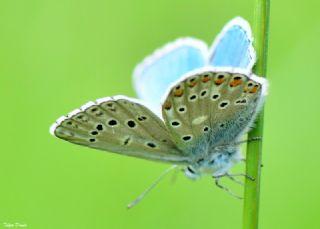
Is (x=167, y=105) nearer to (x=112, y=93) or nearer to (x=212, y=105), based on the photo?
(x=212, y=105)

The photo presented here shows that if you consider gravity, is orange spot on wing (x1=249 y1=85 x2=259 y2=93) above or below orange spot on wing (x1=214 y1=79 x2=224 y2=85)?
below

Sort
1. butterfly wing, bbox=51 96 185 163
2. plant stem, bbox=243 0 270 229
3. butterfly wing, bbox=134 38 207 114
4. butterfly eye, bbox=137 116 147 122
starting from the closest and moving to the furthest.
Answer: plant stem, bbox=243 0 270 229 → butterfly wing, bbox=51 96 185 163 → butterfly eye, bbox=137 116 147 122 → butterfly wing, bbox=134 38 207 114

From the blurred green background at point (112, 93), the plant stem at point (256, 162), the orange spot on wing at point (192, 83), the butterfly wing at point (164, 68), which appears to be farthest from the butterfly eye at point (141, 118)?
the blurred green background at point (112, 93)

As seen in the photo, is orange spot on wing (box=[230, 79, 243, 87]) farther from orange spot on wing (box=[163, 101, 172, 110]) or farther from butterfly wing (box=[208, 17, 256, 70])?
orange spot on wing (box=[163, 101, 172, 110])

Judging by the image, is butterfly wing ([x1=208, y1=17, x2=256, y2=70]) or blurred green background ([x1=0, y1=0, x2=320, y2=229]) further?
blurred green background ([x1=0, y1=0, x2=320, y2=229])

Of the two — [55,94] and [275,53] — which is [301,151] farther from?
[55,94]

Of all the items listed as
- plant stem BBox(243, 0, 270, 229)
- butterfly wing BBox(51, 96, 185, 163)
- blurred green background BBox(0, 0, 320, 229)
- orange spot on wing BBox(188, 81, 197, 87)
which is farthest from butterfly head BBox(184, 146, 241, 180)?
blurred green background BBox(0, 0, 320, 229)

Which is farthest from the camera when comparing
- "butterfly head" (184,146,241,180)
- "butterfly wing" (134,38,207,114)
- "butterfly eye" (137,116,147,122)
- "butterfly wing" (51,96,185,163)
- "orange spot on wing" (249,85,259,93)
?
"butterfly wing" (134,38,207,114)

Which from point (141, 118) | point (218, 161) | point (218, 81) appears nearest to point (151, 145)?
point (141, 118)

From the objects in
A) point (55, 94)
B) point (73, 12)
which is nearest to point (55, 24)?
point (73, 12)
